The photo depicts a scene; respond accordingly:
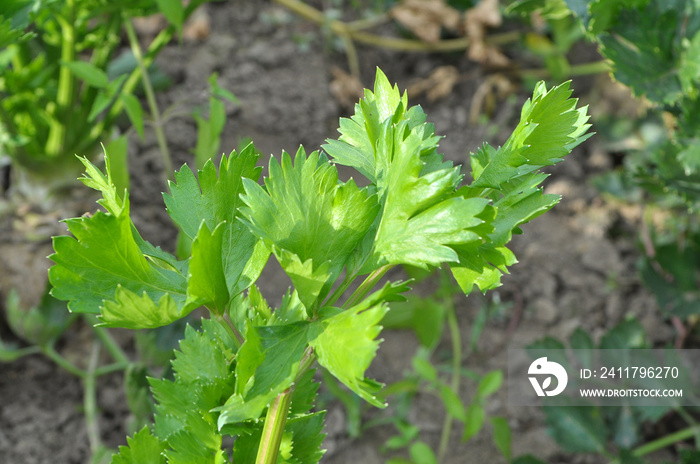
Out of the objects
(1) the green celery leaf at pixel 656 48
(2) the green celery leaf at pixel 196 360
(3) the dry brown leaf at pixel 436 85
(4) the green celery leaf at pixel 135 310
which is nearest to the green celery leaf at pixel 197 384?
(2) the green celery leaf at pixel 196 360

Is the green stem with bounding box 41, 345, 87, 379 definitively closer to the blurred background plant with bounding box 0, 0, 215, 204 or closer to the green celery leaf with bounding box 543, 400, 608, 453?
the blurred background plant with bounding box 0, 0, 215, 204

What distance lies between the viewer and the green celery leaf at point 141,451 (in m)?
0.59

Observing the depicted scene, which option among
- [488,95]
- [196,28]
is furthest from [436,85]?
[196,28]

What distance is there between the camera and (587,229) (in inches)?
67.9

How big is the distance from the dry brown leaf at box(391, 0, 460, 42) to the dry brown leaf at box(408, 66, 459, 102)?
0.40 feet

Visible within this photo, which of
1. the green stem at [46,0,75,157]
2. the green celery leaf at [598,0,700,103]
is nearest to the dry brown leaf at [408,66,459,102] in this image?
the green celery leaf at [598,0,700,103]

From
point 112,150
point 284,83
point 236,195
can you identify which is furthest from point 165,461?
point 284,83

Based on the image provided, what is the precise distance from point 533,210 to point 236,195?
10.1 inches

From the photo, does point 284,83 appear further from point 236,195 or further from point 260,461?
point 260,461

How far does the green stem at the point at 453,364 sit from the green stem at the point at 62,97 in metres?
0.93

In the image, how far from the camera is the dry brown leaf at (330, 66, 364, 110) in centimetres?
183

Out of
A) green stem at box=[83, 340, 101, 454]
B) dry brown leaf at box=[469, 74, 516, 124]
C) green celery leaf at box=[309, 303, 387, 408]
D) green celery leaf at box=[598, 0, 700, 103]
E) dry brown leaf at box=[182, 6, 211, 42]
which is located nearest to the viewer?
green celery leaf at box=[309, 303, 387, 408]

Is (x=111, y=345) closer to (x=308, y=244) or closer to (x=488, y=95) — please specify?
(x=308, y=244)

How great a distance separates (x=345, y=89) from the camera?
1.84 m
